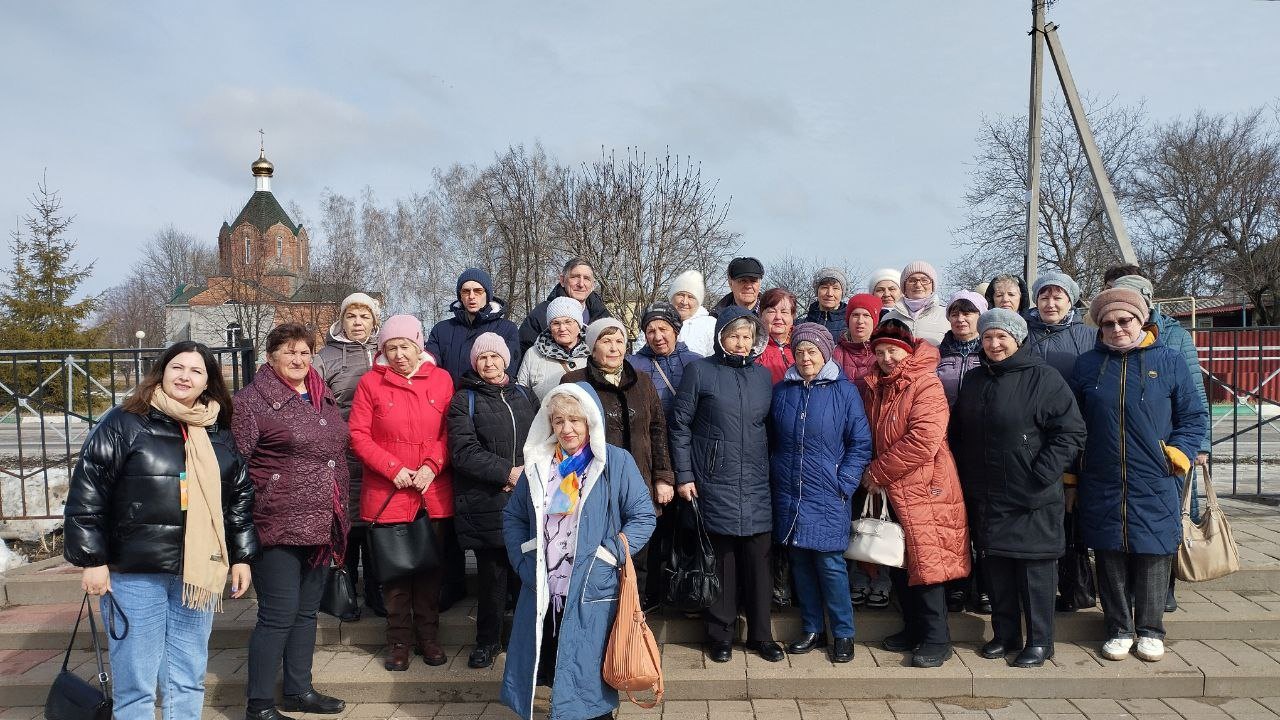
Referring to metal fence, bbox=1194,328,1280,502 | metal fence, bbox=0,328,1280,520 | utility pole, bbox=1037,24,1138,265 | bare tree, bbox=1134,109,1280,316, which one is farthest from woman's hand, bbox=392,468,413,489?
bare tree, bbox=1134,109,1280,316

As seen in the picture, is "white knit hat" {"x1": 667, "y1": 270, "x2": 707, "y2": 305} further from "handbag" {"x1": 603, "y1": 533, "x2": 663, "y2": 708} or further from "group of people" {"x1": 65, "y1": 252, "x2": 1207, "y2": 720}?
"handbag" {"x1": 603, "y1": 533, "x2": 663, "y2": 708}

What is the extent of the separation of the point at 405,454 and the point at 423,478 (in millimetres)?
170

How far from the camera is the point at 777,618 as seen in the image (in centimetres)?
459

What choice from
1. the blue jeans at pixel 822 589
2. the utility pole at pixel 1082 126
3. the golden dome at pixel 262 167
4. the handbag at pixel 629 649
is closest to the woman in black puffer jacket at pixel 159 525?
the handbag at pixel 629 649

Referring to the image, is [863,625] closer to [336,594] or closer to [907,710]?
[907,710]

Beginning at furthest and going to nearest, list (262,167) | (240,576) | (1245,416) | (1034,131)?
(262,167), (1245,416), (1034,131), (240,576)

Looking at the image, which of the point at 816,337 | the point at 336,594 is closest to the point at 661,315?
the point at 816,337

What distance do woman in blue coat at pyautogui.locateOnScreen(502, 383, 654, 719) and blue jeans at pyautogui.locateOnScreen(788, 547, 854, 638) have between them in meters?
1.25

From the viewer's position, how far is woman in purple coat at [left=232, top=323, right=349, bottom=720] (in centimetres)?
370

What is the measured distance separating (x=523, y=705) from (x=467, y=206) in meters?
30.9

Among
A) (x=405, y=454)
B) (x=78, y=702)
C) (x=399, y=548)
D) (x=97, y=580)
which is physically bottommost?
(x=78, y=702)

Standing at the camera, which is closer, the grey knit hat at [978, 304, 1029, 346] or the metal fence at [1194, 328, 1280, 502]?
the grey knit hat at [978, 304, 1029, 346]

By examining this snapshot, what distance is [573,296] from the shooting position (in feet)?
18.3

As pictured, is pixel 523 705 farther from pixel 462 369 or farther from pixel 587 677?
pixel 462 369
